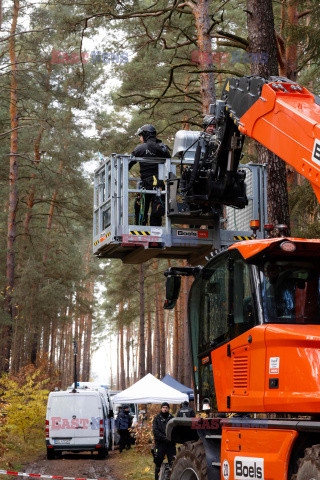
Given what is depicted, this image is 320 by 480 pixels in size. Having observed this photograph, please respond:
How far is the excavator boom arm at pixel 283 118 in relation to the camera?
6.11 m

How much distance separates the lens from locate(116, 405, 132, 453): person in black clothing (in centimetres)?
2411

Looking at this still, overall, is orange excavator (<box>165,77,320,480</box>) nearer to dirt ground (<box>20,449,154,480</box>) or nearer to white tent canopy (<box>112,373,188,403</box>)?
dirt ground (<box>20,449,154,480</box>)

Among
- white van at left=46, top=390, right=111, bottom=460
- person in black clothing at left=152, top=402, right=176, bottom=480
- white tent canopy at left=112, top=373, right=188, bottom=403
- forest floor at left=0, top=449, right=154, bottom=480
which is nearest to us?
person in black clothing at left=152, top=402, right=176, bottom=480

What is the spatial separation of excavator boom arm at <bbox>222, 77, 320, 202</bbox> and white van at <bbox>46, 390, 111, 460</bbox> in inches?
584

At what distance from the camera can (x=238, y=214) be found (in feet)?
39.4

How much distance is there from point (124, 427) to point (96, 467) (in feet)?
16.9

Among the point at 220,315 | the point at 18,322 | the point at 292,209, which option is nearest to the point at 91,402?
the point at 292,209

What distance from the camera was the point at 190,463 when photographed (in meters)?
7.70

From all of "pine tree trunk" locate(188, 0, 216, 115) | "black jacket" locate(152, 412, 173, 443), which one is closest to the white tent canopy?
"black jacket" locate(152, 412, 173, 443)

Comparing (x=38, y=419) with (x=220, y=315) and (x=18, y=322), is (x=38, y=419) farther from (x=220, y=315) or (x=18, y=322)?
(x=220, y=315)

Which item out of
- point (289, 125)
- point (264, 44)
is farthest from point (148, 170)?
point (289, 125)

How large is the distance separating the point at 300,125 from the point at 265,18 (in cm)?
679

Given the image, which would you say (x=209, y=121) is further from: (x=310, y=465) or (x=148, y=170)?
(x=310, y=465)

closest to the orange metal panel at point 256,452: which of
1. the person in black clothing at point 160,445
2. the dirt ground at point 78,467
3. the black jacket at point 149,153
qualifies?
the black jacket at point 149,153
